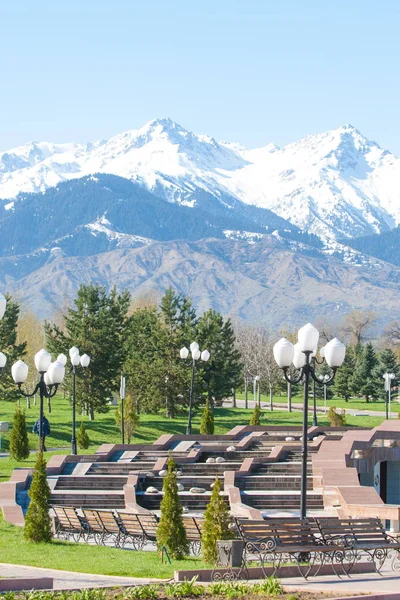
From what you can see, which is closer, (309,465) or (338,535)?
(338,535)

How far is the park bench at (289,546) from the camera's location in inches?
661

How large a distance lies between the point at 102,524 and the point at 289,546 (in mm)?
5518

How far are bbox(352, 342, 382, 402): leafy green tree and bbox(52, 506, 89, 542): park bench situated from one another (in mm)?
54932

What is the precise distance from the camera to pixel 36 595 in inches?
540

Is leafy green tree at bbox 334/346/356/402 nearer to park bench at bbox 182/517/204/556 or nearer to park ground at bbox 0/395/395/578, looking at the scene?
park ground at bbox 0/395/395/578

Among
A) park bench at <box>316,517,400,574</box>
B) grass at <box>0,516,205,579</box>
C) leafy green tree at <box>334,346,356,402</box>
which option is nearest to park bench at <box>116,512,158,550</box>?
grass at <box>0,516,205,579</box>

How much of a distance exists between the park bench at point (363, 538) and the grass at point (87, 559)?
7.08 ft

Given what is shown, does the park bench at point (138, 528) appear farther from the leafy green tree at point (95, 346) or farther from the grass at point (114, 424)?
the leafy green tree at point (95, 346)

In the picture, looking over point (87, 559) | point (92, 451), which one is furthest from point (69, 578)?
point (92, 451)

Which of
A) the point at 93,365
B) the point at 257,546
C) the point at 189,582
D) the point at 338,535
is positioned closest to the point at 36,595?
the point at 189,582

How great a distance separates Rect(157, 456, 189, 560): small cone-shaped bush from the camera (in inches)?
731

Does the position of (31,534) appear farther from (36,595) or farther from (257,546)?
(36,595)

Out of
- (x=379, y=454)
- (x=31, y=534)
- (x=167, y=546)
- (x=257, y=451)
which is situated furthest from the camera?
(x=257, y=451)

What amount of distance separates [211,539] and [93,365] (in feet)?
118
